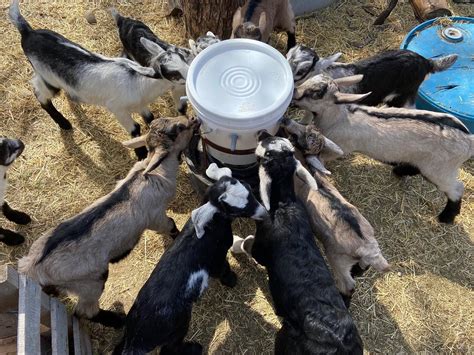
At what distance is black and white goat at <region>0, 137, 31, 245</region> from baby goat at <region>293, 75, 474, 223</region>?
2861 millimetres

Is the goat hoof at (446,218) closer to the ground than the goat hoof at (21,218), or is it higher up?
closer to the ground

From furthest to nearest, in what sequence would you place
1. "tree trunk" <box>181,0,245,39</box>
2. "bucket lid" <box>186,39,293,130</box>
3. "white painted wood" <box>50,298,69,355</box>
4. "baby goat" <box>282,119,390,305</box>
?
"tree trunk" <box>181,0,245,39</box>
"baby goat" <box>282,119,390,305</box>
"bucket lid" <box>186,39,293,130</box>
"white painted wood" <box>50,298,69,355</box>

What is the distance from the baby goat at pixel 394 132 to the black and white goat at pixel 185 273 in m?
1.47

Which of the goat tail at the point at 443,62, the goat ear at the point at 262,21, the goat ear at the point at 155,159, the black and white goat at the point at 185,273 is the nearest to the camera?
the black and white goat at the point at 185,273

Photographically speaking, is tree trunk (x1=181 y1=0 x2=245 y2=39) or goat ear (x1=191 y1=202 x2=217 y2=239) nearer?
goat ear (x1=191 y1=202 x2=217 y2=239)

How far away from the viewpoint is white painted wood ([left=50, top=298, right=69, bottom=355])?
10.9ft

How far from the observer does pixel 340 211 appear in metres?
3.87

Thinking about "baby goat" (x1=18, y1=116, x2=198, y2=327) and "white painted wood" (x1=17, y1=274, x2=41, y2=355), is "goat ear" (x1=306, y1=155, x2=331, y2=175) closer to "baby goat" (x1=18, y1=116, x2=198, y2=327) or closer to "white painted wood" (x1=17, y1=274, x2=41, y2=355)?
"baby goat" (x1=18, y1=116, x2=198, y2=327)

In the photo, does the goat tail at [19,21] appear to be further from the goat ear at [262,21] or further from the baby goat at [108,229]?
the goat ear at [262,21]

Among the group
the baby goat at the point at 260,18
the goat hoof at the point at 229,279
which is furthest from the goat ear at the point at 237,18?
the goat hoof at the point at 229,279

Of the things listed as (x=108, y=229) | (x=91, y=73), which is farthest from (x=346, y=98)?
(x=91, y=73)

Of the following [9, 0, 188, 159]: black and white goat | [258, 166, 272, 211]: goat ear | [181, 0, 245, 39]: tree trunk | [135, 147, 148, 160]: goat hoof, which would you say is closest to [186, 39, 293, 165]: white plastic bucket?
[258, 166, 272, 211]: goat ear

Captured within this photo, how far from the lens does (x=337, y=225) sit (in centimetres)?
384

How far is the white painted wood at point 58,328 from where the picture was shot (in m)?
3.31
